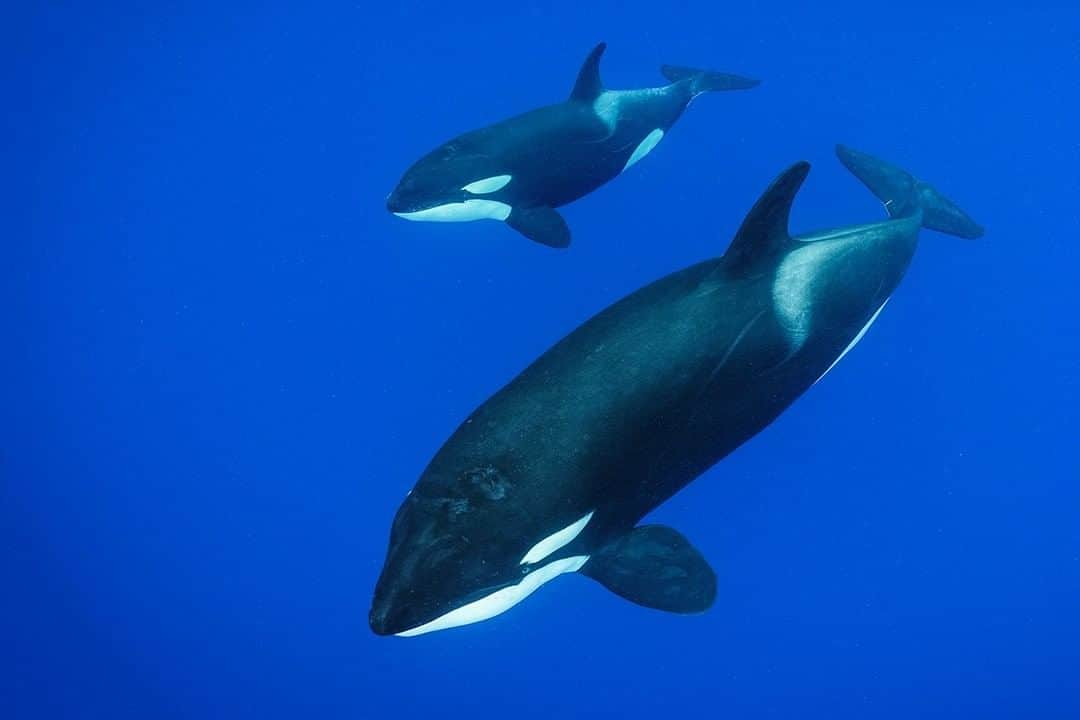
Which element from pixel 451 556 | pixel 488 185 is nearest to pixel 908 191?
→ pixel 488 185

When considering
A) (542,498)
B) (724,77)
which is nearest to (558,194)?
(724,77)

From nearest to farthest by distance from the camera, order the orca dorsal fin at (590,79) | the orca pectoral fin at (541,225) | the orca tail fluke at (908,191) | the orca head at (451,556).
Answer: the orca head at (451,556), the orca tail fluke at (908,191), the orca dorsal fin at (590,79), the orca pectoral fin at (541,225)

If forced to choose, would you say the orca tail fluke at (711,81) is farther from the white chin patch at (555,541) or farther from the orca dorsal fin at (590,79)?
the white chin patch at (555,541)

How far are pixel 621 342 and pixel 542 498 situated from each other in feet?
3.24

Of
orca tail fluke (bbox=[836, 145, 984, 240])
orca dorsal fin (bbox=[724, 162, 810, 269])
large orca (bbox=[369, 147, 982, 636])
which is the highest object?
orca tail fluke (bbox=[836, 145, 984, 240])

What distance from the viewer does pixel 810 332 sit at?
5.27 meters

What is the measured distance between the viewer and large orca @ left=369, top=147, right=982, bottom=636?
166 inches

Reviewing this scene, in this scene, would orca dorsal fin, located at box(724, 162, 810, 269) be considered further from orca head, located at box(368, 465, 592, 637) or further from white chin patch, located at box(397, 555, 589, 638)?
white chin patch, located at box(397, 555, 589, 638)

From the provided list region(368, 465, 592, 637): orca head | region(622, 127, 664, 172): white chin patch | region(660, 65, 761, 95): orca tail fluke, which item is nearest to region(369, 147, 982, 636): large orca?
region(368, 465, 592, 637): orca head

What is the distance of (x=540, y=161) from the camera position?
891 cm

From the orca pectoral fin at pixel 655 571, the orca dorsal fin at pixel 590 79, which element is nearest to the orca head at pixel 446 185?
the orca dorsal fin at pixel 590 79

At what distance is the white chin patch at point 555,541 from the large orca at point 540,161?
16.1ft

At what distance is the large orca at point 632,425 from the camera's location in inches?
166

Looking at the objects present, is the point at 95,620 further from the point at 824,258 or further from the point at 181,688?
the point at 824,258
